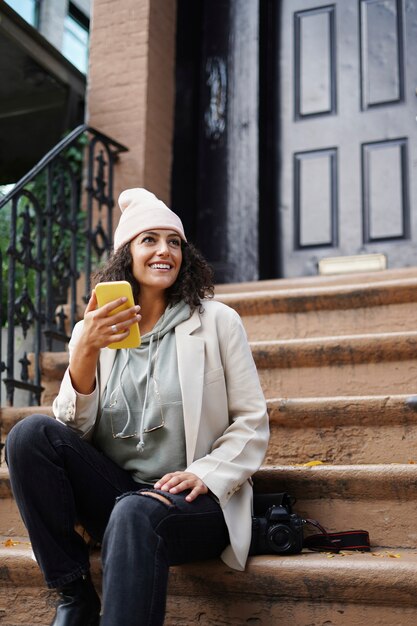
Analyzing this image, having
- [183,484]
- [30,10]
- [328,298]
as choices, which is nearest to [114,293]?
[183,484]

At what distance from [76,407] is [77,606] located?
567 millimetres

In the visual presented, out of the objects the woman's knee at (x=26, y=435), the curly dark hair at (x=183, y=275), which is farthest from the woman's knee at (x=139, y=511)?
the curly dark hair at (x=183, y=275)

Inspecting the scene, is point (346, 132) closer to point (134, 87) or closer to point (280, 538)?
point (134, 87)

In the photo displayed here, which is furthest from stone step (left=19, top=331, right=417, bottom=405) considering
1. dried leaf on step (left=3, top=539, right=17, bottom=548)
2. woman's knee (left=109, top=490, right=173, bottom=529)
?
woman's knee (left=109, top=490, right=173, bottom=529)

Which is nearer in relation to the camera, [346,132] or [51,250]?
[51,250]

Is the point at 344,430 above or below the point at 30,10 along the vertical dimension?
below

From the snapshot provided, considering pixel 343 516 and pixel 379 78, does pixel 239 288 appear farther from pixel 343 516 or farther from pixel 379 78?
pixel 343 516

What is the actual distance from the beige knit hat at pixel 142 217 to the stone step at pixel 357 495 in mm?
884

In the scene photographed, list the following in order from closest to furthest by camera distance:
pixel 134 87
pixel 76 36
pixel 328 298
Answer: pixel 328 298, pixel 134 87, pixel 76 36

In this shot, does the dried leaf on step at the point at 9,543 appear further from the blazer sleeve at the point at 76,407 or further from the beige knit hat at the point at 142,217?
the beige knit hat at the point at 142,217

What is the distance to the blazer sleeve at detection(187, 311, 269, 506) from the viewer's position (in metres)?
2.22

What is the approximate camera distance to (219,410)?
2.40 metres

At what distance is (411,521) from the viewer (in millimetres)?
2467

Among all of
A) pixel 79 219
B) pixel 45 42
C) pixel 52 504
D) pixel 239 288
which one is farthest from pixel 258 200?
pixel 52 504
